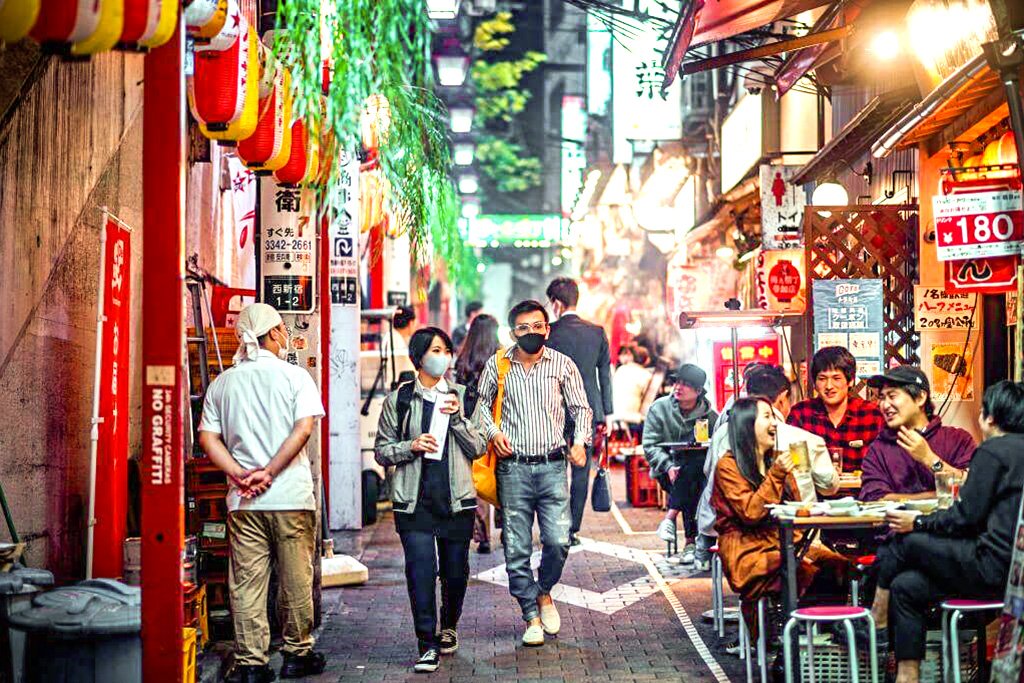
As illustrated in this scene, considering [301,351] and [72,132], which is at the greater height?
[72,132]

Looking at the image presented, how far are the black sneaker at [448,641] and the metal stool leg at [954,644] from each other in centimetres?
364

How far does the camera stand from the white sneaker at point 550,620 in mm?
9680

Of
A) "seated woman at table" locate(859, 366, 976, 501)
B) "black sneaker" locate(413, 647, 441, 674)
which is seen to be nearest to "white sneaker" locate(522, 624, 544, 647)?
"black sneaker" locate(413, 647, 441, 674)

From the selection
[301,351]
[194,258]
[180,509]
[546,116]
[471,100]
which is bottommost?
[180,509]

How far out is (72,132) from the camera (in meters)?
9.04

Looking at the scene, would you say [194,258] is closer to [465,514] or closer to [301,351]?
[301,351]

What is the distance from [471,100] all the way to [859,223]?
1757cm

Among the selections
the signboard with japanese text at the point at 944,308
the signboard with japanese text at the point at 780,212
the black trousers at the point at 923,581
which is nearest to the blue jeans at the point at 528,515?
the black trousers at the point at 923,581

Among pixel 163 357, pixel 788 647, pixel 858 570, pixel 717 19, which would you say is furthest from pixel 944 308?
pixel 163 357

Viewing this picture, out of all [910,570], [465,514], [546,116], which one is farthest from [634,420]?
[546,116]

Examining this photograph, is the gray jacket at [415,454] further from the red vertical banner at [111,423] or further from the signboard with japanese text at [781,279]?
the signboard with japanese text at [781,279]

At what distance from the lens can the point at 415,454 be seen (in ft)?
29.0

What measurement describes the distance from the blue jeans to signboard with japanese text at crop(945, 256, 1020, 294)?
3.98 m

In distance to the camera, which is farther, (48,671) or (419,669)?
(419,669)
